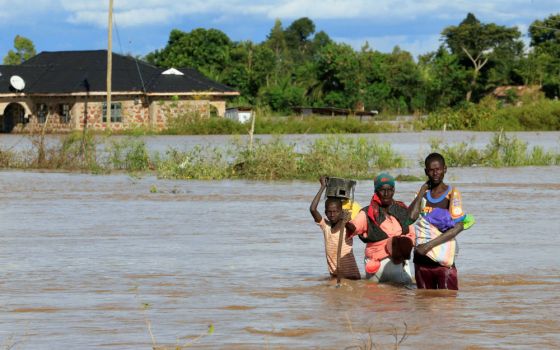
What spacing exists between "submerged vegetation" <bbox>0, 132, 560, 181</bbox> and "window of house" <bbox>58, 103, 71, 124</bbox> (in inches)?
968

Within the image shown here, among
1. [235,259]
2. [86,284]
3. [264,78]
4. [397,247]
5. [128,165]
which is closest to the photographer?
[397,247]

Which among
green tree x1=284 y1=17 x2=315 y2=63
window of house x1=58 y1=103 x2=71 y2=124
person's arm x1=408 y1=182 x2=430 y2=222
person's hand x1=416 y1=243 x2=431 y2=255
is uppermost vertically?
green tree x1=284 y1=17 x2=315 y2=63

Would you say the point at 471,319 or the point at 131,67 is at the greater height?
the point at 131,67

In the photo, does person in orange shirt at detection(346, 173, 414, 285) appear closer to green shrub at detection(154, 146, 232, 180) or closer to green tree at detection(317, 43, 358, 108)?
green shrub at detection(154, 146, 232, 180)

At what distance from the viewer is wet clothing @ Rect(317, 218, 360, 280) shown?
30.9 feet

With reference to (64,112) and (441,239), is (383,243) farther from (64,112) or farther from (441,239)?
(64,112)

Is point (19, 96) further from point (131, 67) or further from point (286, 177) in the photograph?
point (286, 177)

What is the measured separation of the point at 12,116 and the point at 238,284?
5000 cm

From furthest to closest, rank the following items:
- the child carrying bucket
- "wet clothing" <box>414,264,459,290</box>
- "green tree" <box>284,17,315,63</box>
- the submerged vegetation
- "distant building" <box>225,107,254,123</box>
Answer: "green tree" <box>284,17,315,63</box>, "distant building" <box>225,107,254,123</box>, the submerged vegetation, the child carrying bucket, "wet clothing" <box>414,264,459,290</box>

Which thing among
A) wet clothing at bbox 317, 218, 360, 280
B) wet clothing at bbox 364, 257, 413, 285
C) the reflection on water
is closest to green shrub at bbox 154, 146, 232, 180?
the reflection on water

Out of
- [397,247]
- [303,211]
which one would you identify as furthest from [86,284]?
[303,211]

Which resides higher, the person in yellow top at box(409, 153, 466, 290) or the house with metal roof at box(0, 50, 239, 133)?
the house with metal roof at box(0, 50, 239, 133)

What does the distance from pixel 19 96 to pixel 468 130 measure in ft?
73.9

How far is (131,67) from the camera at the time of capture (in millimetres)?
59094
